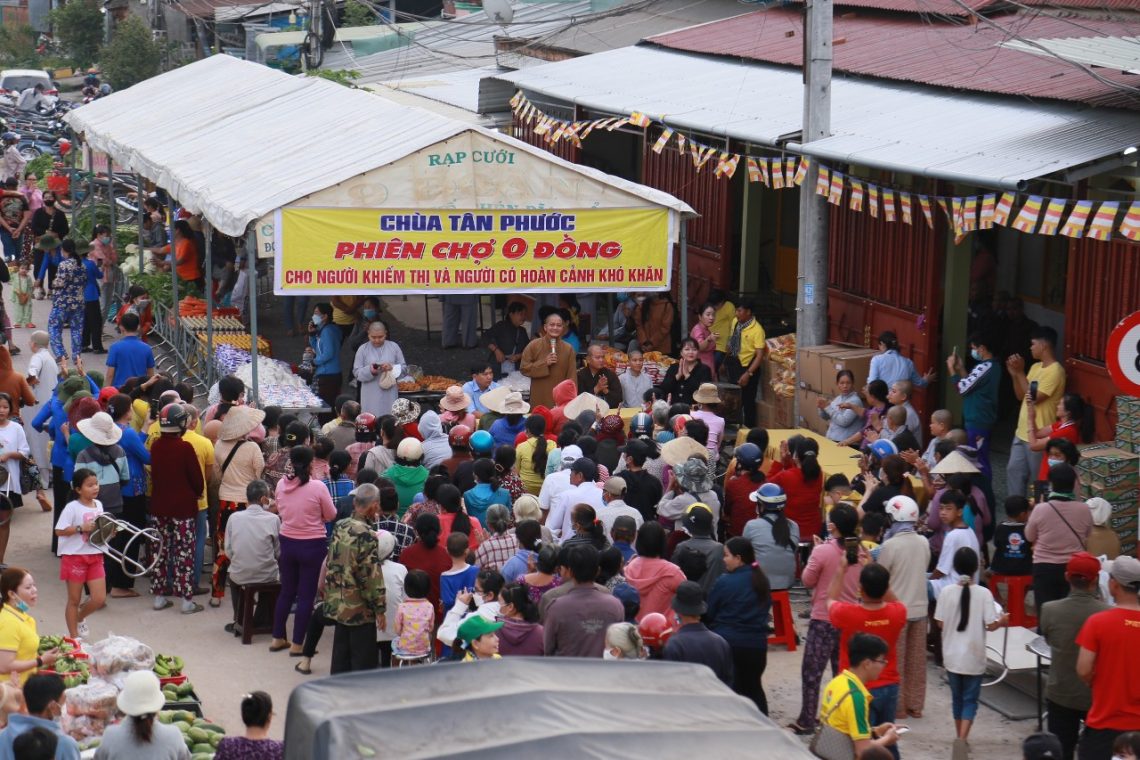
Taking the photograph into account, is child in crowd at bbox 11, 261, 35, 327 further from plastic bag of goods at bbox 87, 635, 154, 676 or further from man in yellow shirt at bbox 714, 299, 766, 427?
plastic bag of goods at bbox 87, 635, 154, 676

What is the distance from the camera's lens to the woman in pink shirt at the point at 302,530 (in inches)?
424

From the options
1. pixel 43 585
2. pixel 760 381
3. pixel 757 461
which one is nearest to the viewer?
pixel 757 461

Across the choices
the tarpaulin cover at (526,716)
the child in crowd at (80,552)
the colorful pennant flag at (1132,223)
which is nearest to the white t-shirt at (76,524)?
the child in crowd at (80,552)

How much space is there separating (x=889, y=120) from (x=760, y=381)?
3102 mm

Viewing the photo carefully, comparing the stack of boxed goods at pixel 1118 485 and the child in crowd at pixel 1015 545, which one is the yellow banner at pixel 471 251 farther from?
the child in crowd at pixel 1015 545

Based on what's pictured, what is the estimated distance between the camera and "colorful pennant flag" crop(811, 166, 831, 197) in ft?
47.9

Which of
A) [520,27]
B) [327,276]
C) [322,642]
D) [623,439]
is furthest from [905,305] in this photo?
[520,27]

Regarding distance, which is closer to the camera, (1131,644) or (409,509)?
(1131,644)

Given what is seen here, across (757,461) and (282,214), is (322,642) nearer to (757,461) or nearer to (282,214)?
(757,461)

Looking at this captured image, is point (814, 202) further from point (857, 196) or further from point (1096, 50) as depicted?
point (1096, 50)

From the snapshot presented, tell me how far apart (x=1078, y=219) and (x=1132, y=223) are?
47cm

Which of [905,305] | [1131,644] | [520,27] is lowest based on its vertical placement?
[1131,644]

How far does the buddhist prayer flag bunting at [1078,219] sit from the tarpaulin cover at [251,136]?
4.52 m

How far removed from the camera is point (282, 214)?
45.9 ft
